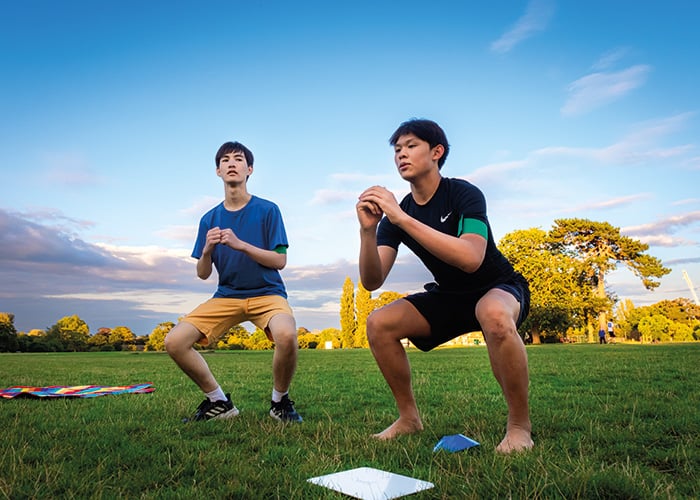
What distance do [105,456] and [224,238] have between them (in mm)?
1954

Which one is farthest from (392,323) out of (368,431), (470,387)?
(470,387)

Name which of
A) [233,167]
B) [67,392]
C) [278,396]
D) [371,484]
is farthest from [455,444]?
[67,392]

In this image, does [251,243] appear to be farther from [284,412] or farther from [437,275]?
[437,275]

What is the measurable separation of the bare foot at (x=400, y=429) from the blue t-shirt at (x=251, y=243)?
1.68 meters

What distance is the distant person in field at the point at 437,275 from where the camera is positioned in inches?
129

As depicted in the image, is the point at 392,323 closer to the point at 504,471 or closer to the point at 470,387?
the point at 504,471

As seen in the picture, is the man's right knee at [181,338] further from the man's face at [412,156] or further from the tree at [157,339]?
the tree at [157,339]

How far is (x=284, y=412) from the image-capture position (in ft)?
14.7

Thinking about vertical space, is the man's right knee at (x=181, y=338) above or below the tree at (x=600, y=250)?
below

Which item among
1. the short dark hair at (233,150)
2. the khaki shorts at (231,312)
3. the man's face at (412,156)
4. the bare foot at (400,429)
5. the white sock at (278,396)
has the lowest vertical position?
the bare foot at (400,429)

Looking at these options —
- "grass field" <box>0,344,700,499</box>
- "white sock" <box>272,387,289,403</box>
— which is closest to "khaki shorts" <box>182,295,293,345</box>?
"white sock" <box>272,387,289,403</box>

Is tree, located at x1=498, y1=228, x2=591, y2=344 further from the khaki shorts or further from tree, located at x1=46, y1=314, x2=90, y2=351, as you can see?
the khaki shorts

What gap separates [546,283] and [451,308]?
38903 mm

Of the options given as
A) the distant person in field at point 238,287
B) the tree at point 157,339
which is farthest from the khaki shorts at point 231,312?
the tree at point 157,339
